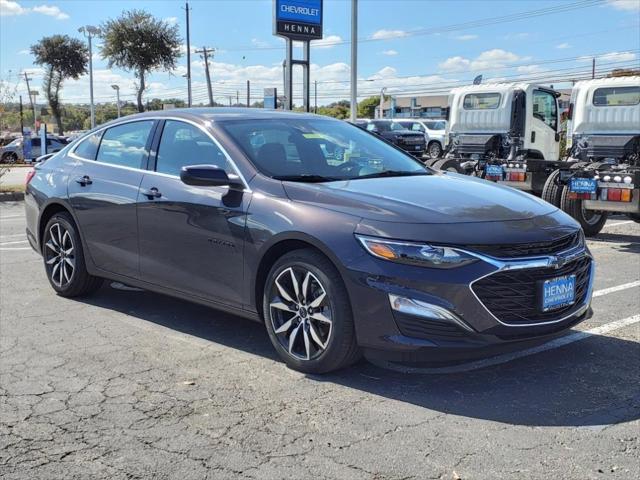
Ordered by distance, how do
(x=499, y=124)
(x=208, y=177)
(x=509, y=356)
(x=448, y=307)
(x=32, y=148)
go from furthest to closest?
(x=32, y=148), (x=499, y=124), (x=509, y=356), (x=208, y=177), (x=448, y=307)

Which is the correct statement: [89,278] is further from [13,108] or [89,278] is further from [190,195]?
[13,108]

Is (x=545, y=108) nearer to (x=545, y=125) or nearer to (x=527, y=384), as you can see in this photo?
(x=545, y=125)

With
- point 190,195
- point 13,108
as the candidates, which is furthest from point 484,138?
point 13,108

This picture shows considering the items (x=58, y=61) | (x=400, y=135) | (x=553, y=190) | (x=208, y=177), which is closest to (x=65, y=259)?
(x=208, y=177)

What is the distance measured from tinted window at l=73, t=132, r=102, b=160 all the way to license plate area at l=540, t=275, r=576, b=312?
12.7 ft

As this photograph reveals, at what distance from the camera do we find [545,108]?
47.0ft

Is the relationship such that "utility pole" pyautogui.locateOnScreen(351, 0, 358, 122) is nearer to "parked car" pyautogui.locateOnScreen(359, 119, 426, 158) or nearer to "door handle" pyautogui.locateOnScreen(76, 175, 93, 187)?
"parked car" pyautogui.locateOnScreen(359, 119, 426, 158)

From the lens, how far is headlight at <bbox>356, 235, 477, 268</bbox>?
3.73 meters

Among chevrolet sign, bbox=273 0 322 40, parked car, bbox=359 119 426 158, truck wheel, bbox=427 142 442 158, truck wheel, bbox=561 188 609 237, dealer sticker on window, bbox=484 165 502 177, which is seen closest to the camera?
truck wheel, bbox=561 188 609 237

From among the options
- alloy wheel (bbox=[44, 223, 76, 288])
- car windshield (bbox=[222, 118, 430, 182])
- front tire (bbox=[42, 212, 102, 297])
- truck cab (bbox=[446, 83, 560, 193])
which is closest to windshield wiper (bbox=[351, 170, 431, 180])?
car windshield (bbox=[222, 118, 430, 182])

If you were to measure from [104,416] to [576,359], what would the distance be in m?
2.95

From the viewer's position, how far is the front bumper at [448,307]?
3.71 meters

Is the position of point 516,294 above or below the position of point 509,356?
above

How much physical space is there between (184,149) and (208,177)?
0.72 meters
